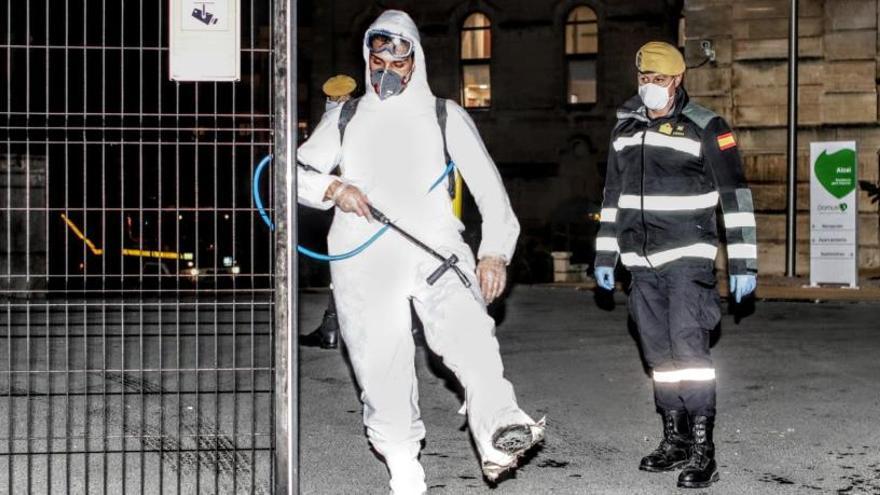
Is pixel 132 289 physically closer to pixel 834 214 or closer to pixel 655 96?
pixel 655 96

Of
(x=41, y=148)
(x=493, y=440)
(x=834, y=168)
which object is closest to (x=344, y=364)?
(x=493, y=440)

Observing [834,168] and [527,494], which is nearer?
[527,494]

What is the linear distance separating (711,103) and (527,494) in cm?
1482

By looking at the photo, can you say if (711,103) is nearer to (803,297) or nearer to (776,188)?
(776,188)

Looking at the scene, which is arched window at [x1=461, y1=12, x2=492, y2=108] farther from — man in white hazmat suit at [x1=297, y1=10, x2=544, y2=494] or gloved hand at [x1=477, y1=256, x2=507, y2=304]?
gloved hand at [x1=477, y1=256, x2=507, y2=304]

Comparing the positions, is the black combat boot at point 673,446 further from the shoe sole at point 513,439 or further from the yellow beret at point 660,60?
the yellow beret at point 660,60

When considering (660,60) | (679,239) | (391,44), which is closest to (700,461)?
(679,239)

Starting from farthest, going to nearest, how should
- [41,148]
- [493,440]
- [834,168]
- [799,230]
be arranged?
[799,230]
[834,168]
[41,148]
[493,440]

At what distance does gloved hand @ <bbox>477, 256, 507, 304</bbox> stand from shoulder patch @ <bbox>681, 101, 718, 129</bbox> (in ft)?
4.25

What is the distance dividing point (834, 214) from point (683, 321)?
1192cm

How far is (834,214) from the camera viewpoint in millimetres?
16672

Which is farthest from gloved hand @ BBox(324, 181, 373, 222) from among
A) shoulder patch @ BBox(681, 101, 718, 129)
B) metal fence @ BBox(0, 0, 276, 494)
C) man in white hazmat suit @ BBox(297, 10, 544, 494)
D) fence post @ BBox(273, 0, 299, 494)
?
shoulder patch @ BBox(681, 101, 718, 129)

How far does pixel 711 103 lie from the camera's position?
19.2m

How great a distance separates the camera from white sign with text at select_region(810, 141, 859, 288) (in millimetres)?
16469
